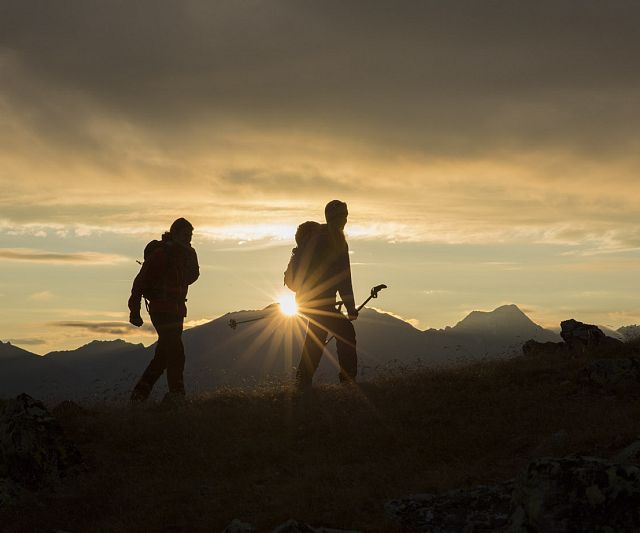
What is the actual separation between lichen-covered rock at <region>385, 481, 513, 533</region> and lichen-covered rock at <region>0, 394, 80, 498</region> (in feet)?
17.0

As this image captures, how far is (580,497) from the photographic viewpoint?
6410 mm

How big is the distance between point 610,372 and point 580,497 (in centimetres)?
808

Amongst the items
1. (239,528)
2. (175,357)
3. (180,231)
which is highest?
(180,231)

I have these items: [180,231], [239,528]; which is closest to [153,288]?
[180,231]

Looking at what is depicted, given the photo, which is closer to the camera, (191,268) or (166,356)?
(166,356)

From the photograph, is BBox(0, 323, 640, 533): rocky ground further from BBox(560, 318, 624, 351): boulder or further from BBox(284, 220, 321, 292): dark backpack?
BBox(560, 318, 624, 351): boulder

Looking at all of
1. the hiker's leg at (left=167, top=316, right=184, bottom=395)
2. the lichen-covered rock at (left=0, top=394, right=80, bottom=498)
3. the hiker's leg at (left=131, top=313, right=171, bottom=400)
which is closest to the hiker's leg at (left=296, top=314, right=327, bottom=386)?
the hiker's leg at (left=167, top=316, right=184, bottom=395)

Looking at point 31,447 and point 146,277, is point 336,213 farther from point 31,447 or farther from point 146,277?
point 31,447

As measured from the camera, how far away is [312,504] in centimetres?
870

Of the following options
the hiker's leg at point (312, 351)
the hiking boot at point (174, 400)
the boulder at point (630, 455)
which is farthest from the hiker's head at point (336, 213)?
the boulder at point (630, 455)

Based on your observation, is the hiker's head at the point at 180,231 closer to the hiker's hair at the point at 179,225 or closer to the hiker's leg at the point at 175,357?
the hiker's hair at the point at 179,225

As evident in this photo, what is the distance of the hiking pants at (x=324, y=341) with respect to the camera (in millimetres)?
14523

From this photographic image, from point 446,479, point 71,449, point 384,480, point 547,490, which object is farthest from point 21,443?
point 547,490

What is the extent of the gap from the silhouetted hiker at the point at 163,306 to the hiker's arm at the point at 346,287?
3154 millimetres
